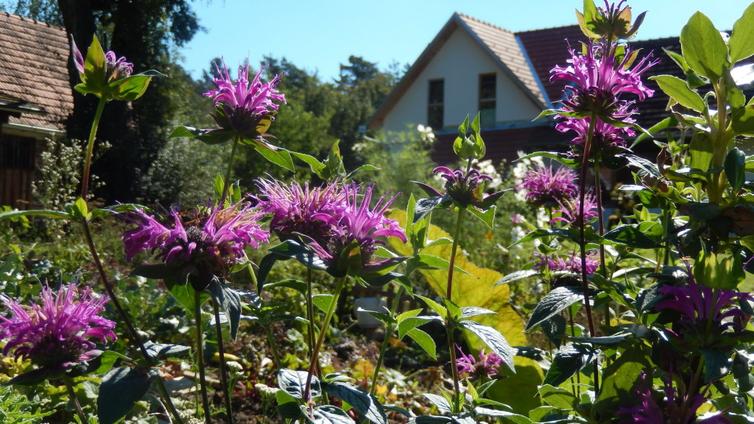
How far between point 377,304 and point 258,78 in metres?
3.94

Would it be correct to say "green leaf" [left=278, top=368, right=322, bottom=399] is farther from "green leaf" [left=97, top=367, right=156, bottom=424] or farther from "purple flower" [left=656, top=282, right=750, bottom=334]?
"purple flower" [left=656, top=282, right=750, bottom=334]

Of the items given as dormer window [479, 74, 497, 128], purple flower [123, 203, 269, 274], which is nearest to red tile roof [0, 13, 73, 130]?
purple flower [123, 203, 269, 274]

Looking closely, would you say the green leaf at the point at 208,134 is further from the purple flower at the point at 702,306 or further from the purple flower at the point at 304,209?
the purple flower at the point at 702,306

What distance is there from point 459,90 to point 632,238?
17.2 m

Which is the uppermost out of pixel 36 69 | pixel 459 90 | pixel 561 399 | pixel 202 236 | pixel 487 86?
pixel 487 86

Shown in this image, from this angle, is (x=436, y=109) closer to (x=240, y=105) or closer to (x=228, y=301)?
(x=240, y=105)

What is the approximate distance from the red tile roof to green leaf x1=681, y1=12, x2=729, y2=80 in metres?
8.94

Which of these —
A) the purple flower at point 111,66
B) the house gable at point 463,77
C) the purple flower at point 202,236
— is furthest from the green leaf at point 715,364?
the house gable at point 463,77

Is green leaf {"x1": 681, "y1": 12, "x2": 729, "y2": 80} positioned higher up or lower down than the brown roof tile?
lower down

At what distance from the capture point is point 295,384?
1.25 meters

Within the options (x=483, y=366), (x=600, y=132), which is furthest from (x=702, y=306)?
(x=483, y=366)

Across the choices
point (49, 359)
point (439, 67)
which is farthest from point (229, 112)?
point (439, 67)

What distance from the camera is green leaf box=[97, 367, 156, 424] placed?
1040 millimetres

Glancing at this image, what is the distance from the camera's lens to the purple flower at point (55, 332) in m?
1.20
